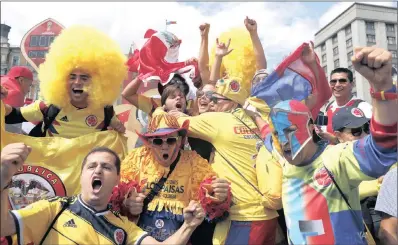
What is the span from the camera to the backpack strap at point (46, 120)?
3451 mm

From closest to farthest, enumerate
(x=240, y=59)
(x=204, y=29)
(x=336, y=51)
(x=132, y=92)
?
(x=132, y=92) → (x=240, y=59) → (x=204, y=29) → (x=336, y=51)

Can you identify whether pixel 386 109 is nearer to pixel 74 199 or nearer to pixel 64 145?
pixel 74 199

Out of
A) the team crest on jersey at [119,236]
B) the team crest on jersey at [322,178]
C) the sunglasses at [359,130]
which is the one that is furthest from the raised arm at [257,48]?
the team crest on jersey at [119,236]

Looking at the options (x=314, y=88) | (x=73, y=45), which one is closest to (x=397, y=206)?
(x=314, y=88)

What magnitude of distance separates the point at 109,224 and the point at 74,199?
29 cm

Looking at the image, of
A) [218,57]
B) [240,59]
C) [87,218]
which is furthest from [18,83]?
[87,218]

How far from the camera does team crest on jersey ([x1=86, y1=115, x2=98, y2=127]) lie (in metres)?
3.46

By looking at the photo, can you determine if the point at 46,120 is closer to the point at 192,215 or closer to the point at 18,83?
the point at 18,83

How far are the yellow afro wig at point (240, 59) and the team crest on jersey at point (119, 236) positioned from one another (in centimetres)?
219

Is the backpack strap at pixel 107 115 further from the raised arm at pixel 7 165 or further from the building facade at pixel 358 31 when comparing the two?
the building facade at pixel 358 31

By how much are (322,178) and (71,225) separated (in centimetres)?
151

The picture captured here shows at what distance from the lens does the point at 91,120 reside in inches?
137

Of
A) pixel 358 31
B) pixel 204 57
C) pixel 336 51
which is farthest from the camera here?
pixel 336 51

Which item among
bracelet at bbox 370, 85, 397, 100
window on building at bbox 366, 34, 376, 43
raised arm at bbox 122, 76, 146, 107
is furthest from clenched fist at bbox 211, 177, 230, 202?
window on building at bbox 366, 34, 376, 43
